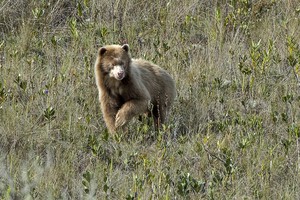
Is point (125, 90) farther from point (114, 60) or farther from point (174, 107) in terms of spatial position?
point (174, 107)

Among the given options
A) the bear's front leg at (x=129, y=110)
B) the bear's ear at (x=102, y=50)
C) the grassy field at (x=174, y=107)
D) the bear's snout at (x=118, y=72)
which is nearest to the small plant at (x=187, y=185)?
the grassy field at (x=174, y=107)

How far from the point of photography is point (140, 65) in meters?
7.89

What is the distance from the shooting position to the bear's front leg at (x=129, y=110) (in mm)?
Result: 7195

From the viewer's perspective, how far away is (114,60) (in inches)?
292

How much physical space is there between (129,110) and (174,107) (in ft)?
2.58

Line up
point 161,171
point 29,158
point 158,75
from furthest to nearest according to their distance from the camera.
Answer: point 158,75, point 29,158, point 161,171

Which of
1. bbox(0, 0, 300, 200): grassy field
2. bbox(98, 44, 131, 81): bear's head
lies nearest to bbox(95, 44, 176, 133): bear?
bbox(98, 44, 131, 81): bear's head

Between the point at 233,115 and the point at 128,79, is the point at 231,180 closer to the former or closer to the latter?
the point at 233,115

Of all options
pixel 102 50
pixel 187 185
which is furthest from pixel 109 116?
pixel 187 185

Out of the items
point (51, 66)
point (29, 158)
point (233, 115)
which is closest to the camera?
point (29, 158)

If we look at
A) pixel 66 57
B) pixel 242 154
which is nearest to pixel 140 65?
pixel 66 57

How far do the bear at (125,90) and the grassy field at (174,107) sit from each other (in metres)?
0.16

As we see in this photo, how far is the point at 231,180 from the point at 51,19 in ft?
14.8

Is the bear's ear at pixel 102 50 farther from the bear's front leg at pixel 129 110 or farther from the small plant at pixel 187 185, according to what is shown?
the small plant at pixel 187 185
